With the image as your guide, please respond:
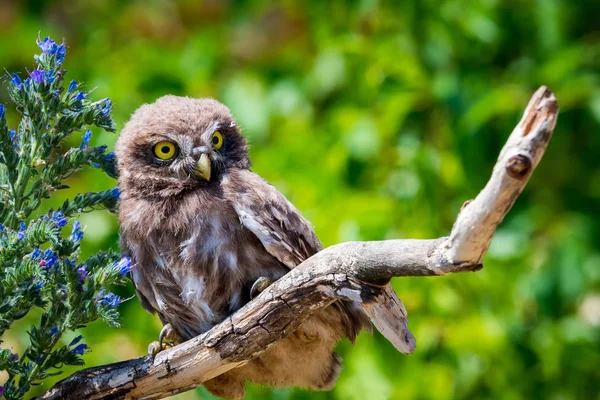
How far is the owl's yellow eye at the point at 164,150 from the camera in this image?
12.6 ft

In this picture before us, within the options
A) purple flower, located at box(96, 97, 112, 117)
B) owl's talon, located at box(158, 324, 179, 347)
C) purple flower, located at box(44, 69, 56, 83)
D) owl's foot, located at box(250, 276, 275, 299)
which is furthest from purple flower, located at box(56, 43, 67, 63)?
owl's talon, located at box(158, 324, 179, 347)

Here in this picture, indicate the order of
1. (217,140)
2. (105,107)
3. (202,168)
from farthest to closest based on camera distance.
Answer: (217,140)
(202,168)
(105,107)

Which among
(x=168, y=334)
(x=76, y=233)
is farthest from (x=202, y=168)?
(x=76, y=233)

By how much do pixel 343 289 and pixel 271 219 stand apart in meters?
0.79

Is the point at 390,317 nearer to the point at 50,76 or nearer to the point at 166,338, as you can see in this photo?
A: the point at 166,338

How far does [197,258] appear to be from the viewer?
3.52 metres

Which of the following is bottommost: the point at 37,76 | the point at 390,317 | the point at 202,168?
the point at 390,317

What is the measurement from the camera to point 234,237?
140 inches

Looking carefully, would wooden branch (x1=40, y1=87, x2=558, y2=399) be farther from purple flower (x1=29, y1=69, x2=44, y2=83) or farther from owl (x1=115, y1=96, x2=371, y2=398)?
purple flower (x1=29, y1=69, x2=44, y2=83)

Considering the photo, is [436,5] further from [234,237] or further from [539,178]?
[234,237]

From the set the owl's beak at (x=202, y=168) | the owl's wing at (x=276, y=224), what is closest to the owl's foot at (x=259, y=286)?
the owl's wing at (x=276, y=224)

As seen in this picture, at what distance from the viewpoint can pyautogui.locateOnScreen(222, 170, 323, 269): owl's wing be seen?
3.51 meters

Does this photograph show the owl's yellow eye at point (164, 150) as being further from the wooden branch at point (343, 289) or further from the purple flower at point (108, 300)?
the purple flower at point (108, 300)

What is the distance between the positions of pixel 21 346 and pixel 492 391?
3172 millimetres
